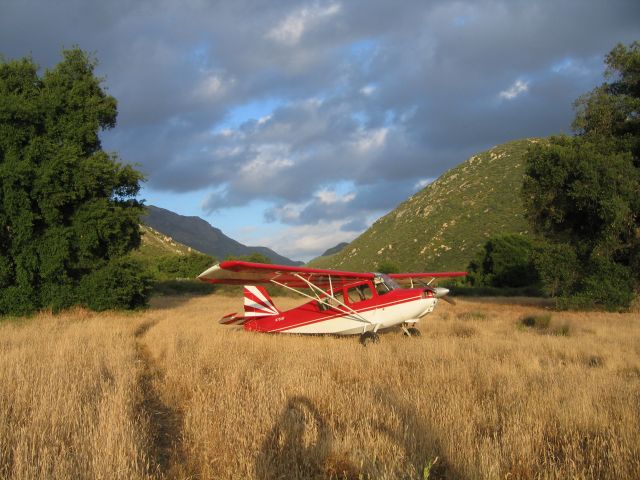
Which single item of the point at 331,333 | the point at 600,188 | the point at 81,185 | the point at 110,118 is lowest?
the point at 331,333

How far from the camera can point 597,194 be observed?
64.8 ft

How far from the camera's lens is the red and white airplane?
1148cm

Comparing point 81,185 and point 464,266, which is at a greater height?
point 81,185

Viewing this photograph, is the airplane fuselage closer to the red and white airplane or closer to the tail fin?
the red and white airplane

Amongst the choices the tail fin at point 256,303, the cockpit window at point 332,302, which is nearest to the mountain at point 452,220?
the tail fin at point 256,303

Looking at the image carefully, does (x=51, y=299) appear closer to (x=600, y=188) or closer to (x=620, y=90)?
(x=600, y=188)

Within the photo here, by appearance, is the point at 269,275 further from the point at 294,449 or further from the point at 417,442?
the point at 417,442

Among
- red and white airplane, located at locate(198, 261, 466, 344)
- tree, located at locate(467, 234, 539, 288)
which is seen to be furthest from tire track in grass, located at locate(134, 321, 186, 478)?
tree, located at locate(467, 234, 539, 288)

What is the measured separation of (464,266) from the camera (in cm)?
5275

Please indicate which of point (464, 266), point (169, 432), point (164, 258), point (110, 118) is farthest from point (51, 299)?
point (164, 258)

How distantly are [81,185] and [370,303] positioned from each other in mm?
12578

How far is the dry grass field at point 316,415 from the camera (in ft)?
11.6

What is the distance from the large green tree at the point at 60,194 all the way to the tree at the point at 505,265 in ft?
114

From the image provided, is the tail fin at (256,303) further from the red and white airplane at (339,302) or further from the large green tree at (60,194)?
the large green tree at (60,194)
